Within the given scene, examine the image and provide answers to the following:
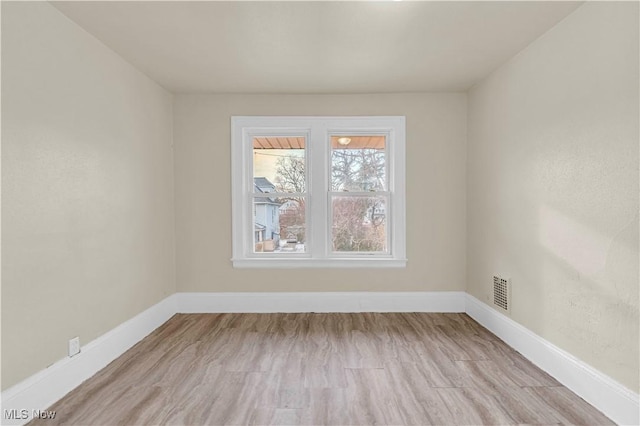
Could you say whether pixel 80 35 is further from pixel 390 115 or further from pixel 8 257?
pixel 390 115

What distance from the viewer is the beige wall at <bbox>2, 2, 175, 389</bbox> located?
1.85 metres

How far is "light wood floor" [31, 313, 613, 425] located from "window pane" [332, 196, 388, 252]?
3.11 ft

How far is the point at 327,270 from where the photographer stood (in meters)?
3.84

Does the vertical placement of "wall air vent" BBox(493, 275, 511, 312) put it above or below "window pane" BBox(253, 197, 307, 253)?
below

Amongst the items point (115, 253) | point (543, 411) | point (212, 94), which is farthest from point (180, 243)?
point (543, 411)

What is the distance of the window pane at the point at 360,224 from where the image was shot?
155 inches

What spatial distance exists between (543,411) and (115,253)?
3.22 meters

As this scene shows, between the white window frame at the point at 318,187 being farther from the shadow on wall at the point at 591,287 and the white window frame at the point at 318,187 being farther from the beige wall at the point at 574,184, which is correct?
the shadow on wall at the point at 591,287

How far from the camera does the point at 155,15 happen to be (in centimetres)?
217

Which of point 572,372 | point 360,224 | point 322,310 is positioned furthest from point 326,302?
point 572,372

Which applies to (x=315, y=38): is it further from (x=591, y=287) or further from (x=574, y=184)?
(x=591, y=287)
